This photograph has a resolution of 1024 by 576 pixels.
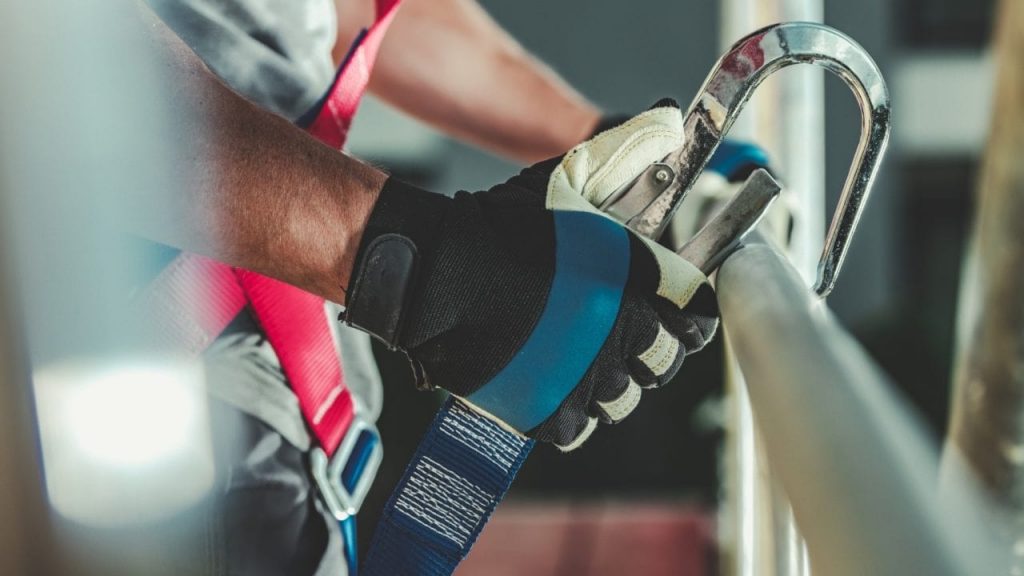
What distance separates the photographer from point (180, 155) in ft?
2.38

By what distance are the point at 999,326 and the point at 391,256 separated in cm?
39

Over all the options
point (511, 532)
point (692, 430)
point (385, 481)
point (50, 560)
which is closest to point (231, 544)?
point (50, 560)

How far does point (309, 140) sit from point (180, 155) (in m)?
0.10

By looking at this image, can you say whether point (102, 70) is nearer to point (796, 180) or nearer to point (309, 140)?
point (309, 140)

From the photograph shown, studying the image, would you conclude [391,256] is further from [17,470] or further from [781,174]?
[781,174]

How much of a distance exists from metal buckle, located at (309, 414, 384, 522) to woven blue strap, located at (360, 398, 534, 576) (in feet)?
0.47

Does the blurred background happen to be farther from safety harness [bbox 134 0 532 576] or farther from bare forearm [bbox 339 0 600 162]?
safety harness [bbox 134 0 532 576]

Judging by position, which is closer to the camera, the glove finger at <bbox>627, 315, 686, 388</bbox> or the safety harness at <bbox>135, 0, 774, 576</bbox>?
the glove finger at <bbox>627, 315, 686, 388</bbox>

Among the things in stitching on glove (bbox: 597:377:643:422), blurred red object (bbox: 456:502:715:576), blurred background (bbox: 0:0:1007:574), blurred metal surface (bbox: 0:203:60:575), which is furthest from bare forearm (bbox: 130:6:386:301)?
blurred red object (bbox: 456:502:715:576)

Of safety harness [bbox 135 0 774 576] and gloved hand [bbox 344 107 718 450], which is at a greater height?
gloved hand [bbox 344 107 718 450]

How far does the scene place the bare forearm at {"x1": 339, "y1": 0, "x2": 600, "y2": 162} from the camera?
1.38m

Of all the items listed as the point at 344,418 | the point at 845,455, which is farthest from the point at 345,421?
the point at 845,455

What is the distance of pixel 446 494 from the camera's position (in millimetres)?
880

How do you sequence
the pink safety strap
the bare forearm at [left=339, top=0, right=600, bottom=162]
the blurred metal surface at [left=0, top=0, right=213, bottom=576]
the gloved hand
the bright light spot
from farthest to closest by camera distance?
the bare forearm at [left=339, top=0, right=600, bottom=162] < the pink safety strap < the gloved hand < the bright light spot < the blurred metal surface at [left=0, top=0, right=213, bottom=576]
